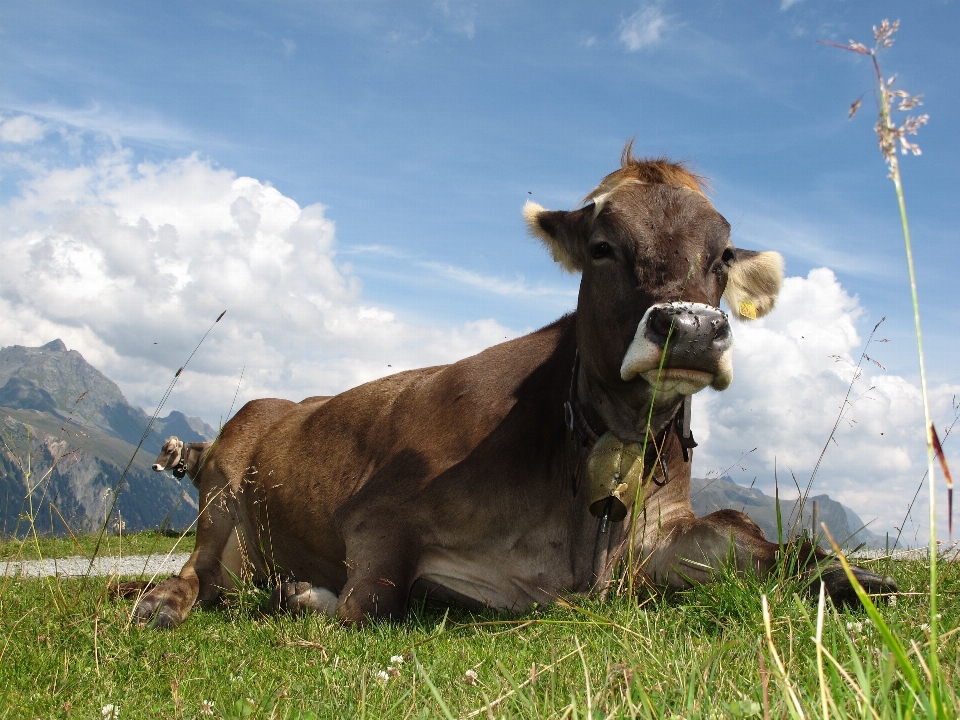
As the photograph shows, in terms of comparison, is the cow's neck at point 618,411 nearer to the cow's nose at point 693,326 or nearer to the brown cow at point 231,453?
the cow's nose at point 693,326

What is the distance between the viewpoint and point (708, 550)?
16.2 ft

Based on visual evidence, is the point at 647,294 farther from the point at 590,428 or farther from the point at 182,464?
the point at 182,464

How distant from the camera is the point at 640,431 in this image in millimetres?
4945

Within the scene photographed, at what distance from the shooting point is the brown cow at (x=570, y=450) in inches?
180

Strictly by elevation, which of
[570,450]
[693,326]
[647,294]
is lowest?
[570,450]

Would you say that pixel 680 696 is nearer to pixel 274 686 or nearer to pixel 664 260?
pixel 274 686

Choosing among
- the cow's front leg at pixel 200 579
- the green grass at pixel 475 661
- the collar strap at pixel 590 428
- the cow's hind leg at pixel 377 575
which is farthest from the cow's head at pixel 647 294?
the cow's front leg at pixel 200 579

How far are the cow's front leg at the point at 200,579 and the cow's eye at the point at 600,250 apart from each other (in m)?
3.37

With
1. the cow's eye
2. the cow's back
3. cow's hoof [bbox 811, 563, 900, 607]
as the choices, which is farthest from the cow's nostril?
the cow's back

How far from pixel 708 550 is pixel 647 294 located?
1647mm

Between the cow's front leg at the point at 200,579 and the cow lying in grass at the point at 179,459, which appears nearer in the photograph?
the cow's front leg at the point at 200,579

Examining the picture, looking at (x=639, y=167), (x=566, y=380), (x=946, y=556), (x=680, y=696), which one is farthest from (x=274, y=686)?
(x=946, y=556)

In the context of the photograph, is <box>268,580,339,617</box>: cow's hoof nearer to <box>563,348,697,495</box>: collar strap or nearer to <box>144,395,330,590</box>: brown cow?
<box>144,395,330,590</box>: brown cow

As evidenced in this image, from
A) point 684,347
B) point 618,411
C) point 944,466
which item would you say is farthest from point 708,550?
point 944,466
